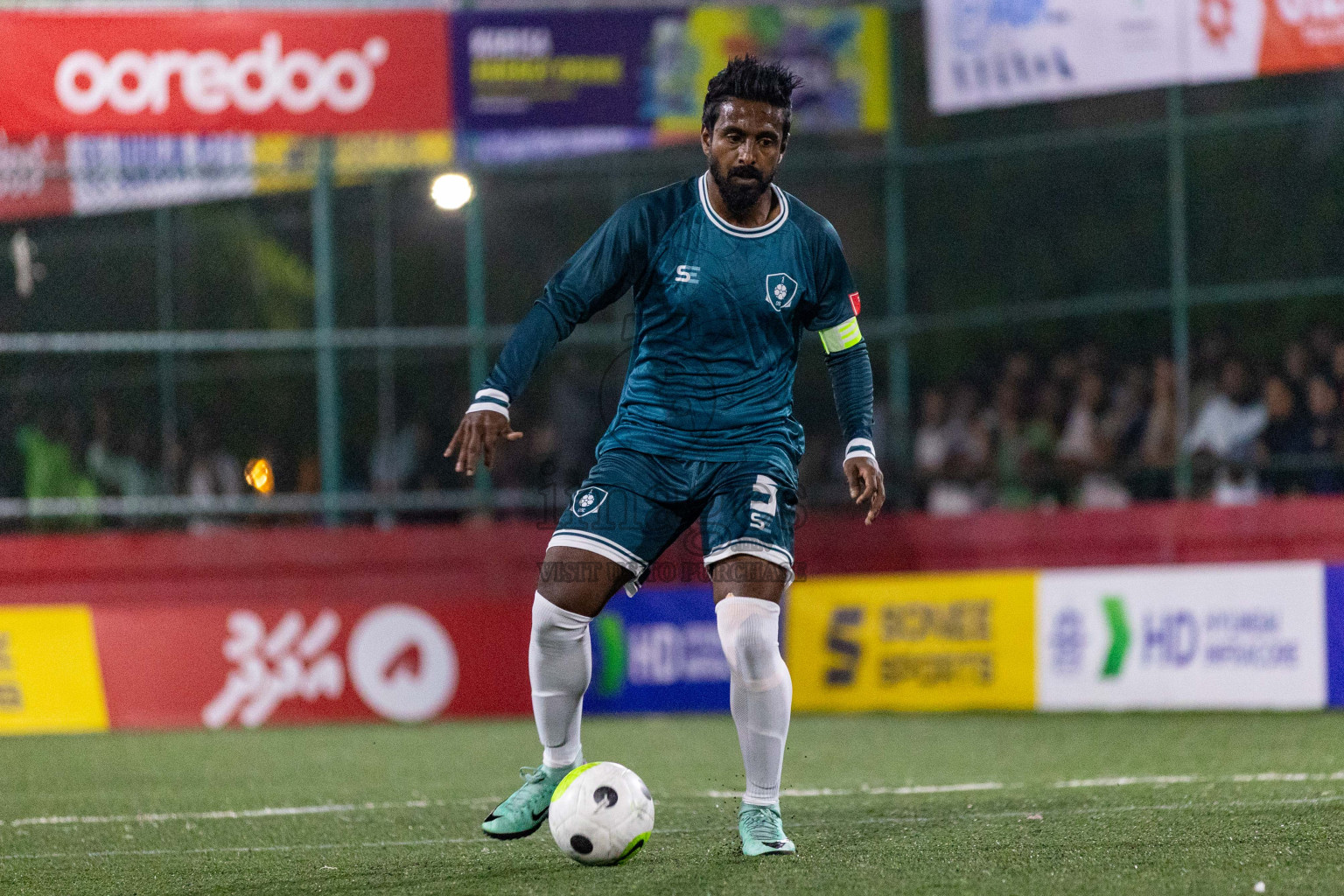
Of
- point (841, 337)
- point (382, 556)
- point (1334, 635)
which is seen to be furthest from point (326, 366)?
point (841, 337)

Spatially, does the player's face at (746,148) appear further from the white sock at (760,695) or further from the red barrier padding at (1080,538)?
Result: the red barrier padding at (1080,538)

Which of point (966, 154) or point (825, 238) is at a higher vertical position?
point (966, 154)

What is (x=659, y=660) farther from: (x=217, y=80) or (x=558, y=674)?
(x=558, y=674)

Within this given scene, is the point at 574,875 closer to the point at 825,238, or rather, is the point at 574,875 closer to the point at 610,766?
the point at 610,766

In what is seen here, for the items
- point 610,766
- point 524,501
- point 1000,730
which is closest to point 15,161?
point 524,501

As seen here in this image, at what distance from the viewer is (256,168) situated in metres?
15.2

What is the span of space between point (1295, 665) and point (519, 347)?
7270 millimetres

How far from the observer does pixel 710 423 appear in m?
5.39

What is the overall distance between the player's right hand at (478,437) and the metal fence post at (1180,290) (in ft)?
29.8

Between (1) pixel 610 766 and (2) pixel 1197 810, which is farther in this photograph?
(2) pixel 1197 810

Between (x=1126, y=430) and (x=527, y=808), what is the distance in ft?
30.5

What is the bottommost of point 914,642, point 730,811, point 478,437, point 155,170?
point 914,642

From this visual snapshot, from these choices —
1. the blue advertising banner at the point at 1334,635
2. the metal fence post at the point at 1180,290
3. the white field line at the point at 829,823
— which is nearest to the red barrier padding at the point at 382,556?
the metal fence post at the point at 1180,290

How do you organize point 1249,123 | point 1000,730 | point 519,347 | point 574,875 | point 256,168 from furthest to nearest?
point 256,168 < point 1249,123 < point 1000,730 < point 519,347 < point 574,875
